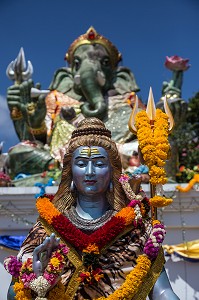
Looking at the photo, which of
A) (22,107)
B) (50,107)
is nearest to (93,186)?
(22,107)

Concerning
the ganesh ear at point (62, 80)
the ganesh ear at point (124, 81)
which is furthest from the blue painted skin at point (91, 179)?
the ganesh ear at point (62, 80)

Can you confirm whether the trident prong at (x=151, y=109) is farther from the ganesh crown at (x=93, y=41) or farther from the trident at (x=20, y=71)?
the ganesh crown at (x=93, y=41)

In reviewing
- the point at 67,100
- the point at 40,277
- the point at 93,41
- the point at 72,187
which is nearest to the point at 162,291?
the point at 40,277

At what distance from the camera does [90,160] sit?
2.69 meters

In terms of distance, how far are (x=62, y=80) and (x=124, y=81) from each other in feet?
4.42

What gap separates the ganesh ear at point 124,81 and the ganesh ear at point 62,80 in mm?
965

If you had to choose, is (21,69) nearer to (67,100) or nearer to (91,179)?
(67,100)

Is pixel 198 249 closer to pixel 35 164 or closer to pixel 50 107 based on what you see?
pixel 35 164

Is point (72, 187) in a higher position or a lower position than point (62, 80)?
lower

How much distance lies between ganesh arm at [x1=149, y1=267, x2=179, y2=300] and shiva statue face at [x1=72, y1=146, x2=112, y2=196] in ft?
2.02

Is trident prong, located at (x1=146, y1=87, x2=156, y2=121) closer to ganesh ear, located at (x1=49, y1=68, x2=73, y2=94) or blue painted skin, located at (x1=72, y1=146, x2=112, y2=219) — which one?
blue painted skin, located at (x1=72, y1=146, x2=112, y2=219)

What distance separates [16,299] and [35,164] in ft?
16.2

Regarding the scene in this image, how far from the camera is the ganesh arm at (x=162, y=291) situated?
7.88 ft

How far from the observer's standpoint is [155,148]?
2555 millimetres
